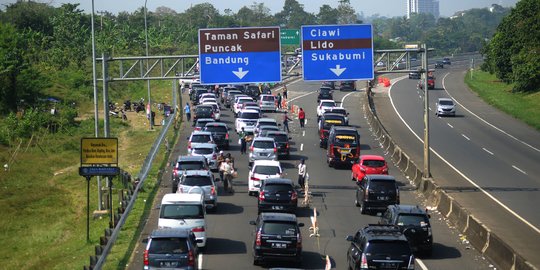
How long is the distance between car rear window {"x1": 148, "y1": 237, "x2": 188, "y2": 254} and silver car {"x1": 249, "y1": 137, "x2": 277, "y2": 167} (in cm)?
2404

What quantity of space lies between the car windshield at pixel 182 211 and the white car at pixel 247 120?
33415 mm

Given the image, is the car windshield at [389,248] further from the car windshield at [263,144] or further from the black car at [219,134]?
the black car at [219,134]

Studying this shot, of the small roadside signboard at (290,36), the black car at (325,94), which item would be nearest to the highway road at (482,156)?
the black car at (325,94)

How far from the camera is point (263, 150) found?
50031mm

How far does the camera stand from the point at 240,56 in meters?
42.3

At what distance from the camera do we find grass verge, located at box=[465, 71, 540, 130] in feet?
267

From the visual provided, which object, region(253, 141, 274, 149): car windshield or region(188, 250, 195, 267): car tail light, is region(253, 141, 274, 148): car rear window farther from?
region(188, 250, 195, 267): car tail light

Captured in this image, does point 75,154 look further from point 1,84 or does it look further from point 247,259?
point 247,259

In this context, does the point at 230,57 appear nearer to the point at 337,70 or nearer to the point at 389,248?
the point at 337,70

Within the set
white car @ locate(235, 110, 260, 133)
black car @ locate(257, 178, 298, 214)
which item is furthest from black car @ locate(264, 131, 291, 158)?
black car @ locate(257, 178, 298, 214)

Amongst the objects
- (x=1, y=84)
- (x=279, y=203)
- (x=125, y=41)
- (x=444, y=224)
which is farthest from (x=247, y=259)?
(x=125, y=41)

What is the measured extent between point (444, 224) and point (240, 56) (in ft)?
40.8

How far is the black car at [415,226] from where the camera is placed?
96.8 feet

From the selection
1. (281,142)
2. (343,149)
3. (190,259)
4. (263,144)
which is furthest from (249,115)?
(190,259)
